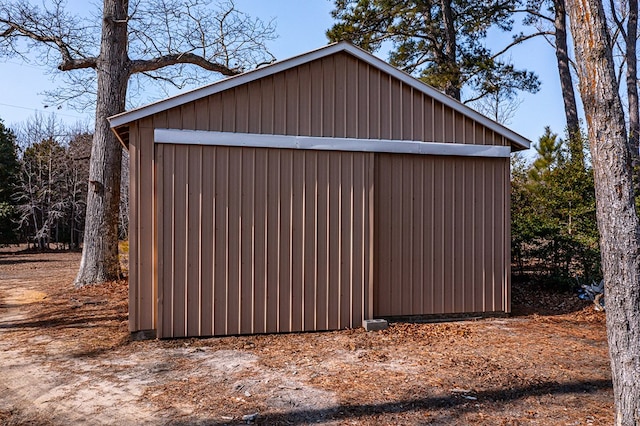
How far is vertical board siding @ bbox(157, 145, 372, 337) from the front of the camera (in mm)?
5668

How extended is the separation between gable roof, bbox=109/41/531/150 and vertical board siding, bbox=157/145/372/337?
50 centimetres

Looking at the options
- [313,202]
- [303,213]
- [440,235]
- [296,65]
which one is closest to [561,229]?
[440,235]

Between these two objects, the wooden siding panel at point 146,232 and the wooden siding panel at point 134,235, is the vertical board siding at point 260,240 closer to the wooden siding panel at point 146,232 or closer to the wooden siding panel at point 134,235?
the wooden siding panel at point 146,232

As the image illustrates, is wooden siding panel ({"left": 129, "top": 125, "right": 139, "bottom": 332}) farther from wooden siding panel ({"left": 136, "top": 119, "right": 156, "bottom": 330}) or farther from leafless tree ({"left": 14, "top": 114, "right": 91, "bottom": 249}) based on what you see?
leafless tree ({"left": 14, "top": 114, "right": 91, "bottom": 249})

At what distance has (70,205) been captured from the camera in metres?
21.6

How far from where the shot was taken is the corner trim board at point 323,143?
5680 mm

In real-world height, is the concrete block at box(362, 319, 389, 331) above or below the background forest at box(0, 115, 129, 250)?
below

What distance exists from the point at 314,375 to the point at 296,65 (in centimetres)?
383

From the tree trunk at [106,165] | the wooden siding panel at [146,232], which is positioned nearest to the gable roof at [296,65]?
the wooden siding panel at [146,232]

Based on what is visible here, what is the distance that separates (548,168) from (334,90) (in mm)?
6253

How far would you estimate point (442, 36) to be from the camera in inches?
500

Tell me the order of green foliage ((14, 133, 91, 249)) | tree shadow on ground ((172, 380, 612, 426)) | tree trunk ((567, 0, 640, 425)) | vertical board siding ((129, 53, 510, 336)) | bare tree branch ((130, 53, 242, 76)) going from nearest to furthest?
tree trunk ((567, 0, 640, 425)) → tree shadow on ground ((172, 380, 612, 426)) → vertical board siding ((129, 53, 510, 336)) → bare tree branch ((130, 53, 242, 76)) → green foliage ((14, 133, 91, 249))

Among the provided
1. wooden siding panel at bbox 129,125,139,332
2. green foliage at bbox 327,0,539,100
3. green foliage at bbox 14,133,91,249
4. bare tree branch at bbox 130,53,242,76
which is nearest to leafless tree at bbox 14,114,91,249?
green foliage at bbox 14,133,91,249

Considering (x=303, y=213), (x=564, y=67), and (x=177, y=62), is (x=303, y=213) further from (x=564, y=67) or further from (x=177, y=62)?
(x=564, y=67)
